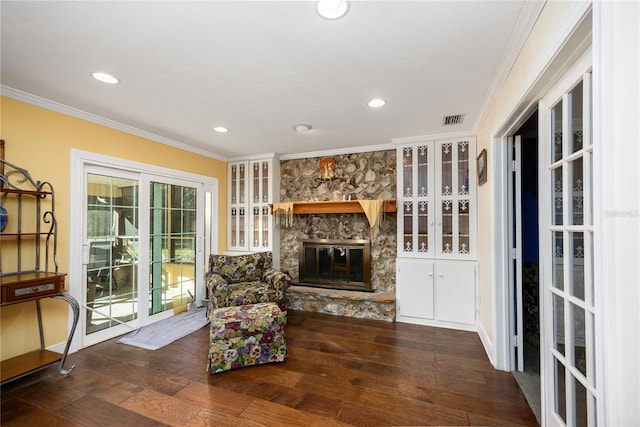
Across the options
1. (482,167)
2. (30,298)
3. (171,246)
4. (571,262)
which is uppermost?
(482,167)

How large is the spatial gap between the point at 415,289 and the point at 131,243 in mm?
3589

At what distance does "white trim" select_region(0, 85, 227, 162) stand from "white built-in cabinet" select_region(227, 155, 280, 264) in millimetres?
916

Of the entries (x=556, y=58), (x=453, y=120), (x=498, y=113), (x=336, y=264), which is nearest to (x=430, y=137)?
(x=453, y=120)

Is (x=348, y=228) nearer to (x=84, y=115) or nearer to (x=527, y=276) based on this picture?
(x=527, y=276)

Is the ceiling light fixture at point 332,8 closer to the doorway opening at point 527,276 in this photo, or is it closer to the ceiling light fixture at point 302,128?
the ceiling light fixture at point 302,128

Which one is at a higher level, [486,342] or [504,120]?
[504,120]

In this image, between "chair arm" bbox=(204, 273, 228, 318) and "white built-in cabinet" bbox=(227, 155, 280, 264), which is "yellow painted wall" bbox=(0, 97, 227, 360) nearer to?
"chair arm" bbox=(204, 273, 228, 318)

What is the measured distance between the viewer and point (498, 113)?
229cm

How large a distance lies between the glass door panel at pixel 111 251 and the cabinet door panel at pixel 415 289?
3.34m

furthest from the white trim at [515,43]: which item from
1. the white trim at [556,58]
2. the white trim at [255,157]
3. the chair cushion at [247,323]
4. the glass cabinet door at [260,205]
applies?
the glass cabinet door at [260,205]

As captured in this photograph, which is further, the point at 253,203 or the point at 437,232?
the point at 253,203

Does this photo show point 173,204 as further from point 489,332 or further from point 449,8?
point 489,332

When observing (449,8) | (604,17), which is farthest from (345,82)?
(604,17)

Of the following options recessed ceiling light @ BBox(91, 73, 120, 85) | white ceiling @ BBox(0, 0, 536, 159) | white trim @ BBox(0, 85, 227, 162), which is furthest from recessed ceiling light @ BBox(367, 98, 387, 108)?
white trim @ BBox(0, 85, 227, 162)
